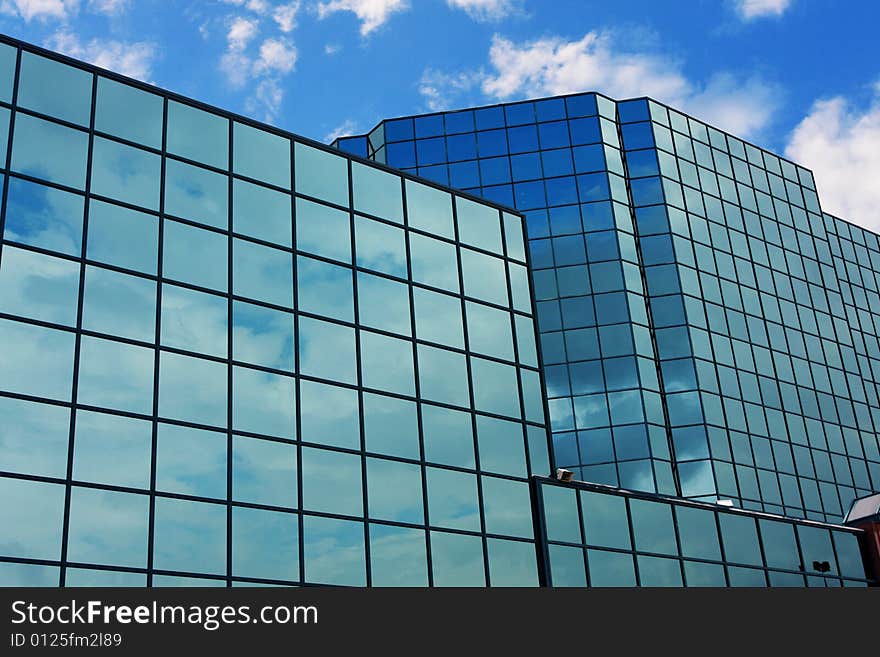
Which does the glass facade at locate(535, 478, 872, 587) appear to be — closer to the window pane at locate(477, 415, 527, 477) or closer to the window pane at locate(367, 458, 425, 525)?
the window pane at locate(477, 415, 527, 477)

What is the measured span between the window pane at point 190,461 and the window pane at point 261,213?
6.39m

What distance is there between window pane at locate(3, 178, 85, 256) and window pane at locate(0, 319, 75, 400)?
2.27 metres

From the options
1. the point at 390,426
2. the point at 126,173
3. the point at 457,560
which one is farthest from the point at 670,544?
the point at 126,173

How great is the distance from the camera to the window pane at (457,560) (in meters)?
27.4

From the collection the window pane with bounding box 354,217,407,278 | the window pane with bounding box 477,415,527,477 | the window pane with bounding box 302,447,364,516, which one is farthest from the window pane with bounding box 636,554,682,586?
the window pane with bounding box 354,217,407,278

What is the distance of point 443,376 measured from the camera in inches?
1193

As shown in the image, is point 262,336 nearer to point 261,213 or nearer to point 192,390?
point 192,390

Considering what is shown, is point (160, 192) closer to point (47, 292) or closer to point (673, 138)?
point (47, 292)

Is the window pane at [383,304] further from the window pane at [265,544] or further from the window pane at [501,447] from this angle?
the window pane at [265,544]

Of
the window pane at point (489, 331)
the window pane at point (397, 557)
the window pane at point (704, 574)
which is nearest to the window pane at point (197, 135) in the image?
the window pane at point (489, 331)
